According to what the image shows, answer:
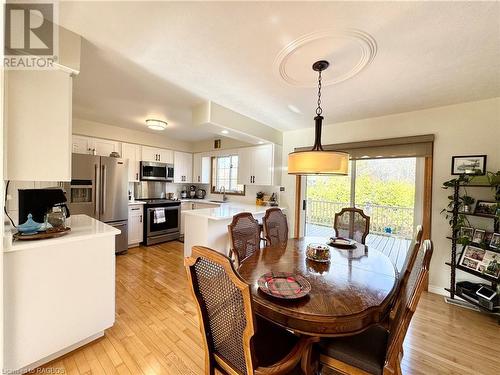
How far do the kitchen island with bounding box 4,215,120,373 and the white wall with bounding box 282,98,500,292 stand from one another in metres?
3.64

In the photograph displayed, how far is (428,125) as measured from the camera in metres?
2.75

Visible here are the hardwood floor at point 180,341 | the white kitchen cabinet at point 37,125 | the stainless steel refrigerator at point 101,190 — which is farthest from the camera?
the stainless steel refrigerator at point 101,190

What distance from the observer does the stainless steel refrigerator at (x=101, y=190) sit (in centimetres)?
327

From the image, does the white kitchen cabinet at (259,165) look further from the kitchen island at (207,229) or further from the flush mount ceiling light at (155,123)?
the flush mount ceiling light at (155,123)

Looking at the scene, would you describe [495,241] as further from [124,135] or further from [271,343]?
[124,135]

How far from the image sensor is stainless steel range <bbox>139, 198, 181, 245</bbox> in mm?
4258

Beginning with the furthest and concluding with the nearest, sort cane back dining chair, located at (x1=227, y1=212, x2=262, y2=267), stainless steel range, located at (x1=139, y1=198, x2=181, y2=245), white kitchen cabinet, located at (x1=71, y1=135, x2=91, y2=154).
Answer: stainless steel range, located at (x1=139, y1=198, x2=181, y2=245) → white kitchen cabinet, located at (x1=71, y1=135, x2=91, y2=154) → cane back dining chair, located at (x1=227, y1=212, x2=262, y2=267)

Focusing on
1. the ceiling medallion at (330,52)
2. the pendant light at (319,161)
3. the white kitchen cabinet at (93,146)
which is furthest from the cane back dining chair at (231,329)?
the white kitchen cabinet at (93,146)

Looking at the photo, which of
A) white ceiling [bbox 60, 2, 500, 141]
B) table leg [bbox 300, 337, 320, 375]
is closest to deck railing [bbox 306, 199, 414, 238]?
white ceiling [bbox 60, 2, 500, 141]

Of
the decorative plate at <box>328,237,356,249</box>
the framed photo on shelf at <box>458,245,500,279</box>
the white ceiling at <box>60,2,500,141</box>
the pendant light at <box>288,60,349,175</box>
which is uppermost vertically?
the white ceiling at <box>60,2,500,141</box>

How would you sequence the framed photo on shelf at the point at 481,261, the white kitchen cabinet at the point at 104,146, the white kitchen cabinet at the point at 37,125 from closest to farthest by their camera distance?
1. the white kitchen cabinet at the point at 37,125
2. the framed photo on shelf at the point at 481,261
3. the white kitchen cabinet at the point at 104,146

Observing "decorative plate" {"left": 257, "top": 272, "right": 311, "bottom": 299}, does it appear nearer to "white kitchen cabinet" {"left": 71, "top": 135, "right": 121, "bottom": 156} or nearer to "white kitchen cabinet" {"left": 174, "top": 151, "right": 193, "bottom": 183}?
"white kitchen cabinet" {"left": 71, "top": 135, "right": 121, "bottom": 156}

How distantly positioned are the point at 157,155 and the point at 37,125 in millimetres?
3447

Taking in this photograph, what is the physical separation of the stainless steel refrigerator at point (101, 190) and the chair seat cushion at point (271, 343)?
340 centimetres
